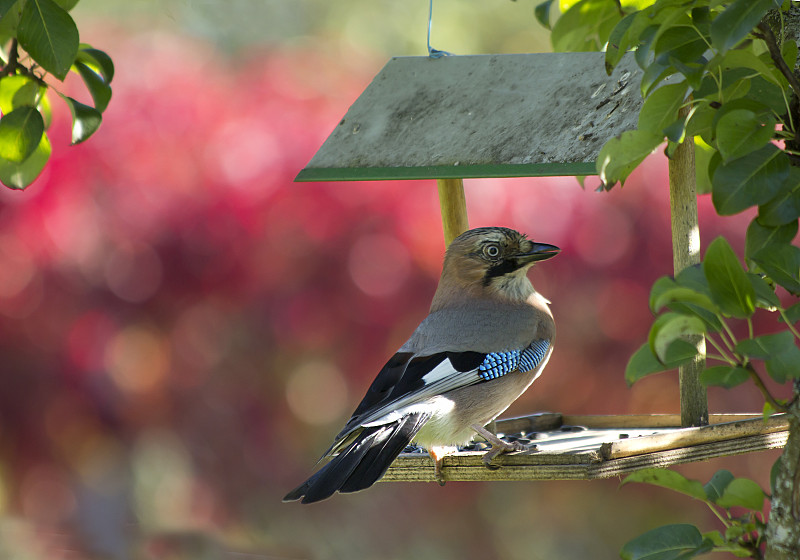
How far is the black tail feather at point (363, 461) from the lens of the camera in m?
2.30

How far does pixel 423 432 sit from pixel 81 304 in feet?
8.65

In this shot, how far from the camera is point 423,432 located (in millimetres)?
2635

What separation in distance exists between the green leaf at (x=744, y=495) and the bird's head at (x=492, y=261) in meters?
1.32

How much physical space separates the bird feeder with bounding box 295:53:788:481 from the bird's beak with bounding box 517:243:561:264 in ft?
0.86

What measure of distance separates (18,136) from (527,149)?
1.17 meters

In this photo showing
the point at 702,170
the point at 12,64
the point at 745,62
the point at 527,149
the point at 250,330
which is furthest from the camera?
the point at 250,330

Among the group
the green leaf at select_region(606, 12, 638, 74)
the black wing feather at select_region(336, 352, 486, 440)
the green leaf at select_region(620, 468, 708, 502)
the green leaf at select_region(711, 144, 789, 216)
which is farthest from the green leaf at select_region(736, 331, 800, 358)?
the black wing feather at select_region(336, 352, 486, 440)

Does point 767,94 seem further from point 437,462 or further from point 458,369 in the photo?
point 437,462

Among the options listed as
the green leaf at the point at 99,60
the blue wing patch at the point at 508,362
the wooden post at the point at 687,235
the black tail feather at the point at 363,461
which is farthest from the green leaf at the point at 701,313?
the green leaf at the point at 99,60

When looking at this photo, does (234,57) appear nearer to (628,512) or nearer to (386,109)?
(628,512)

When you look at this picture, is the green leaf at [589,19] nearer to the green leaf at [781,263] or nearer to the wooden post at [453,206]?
the wooden post at [453,206]

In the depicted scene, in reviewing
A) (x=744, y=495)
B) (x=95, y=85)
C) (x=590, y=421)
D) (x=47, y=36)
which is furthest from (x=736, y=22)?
(x=590, y=421)

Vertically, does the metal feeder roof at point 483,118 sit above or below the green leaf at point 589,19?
below

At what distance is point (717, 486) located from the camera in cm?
186
